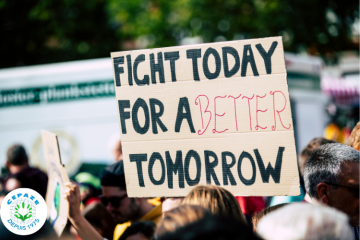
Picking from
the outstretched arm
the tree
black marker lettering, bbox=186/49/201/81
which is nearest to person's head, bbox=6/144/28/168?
the outstretched arm

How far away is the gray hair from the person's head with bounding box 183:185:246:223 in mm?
516

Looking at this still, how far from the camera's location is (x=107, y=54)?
13469 mm

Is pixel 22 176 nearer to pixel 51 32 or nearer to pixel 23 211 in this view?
pixel 23 211

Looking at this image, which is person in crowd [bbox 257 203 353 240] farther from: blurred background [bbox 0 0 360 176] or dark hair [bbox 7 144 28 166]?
blurred background [bbox 0 0 360 176]

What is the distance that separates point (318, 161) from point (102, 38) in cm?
1237

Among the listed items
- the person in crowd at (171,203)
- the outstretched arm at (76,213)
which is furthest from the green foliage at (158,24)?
the outstretched arm at (76,213)

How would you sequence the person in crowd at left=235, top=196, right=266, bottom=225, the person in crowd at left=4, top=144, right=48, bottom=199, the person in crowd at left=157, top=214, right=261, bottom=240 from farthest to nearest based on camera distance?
the person in crowd at left=4, top=144, right=48, bottom=199 < the person in crowd at left=235, top=196, right=266, bottom=225 < the person in crowd at left=157, top=214, right=261, bottom=240

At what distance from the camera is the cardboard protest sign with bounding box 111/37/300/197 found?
7.25 ft

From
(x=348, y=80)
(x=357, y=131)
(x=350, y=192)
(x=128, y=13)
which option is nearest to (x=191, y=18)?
(x=128, y=13)

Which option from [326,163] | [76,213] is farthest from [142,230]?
[326,163]

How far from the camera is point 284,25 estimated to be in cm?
1030

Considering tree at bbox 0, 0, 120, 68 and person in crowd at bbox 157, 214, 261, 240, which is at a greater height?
tree at bbox 0, 0, 120, 68

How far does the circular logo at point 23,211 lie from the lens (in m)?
2.42

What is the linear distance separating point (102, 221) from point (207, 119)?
1513 mm
